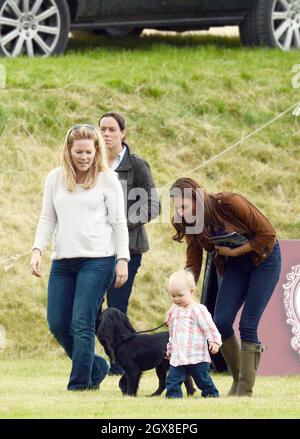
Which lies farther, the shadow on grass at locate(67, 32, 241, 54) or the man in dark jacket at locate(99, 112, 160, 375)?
the shadow on grass at locate(67, 32, 241, 54)

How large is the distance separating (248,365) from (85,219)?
137 cm

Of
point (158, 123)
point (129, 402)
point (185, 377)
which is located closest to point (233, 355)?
point (185, 377)

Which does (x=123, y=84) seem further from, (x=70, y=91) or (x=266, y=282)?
(x=266, y=282)

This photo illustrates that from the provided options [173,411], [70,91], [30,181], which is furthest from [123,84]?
[173,411]

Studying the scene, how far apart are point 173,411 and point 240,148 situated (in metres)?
7.08

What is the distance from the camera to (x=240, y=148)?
1599 centimetres

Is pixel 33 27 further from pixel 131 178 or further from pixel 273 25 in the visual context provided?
pixel 131 178

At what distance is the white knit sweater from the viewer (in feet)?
32.5

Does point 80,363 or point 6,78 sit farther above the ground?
point 6,78

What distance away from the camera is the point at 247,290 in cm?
998

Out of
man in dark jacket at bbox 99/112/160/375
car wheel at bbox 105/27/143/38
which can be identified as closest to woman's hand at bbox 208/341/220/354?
man in dark jacket at bbox 99/112/160/375

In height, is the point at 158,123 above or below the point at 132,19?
below

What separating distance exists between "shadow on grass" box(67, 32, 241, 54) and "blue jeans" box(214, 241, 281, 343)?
25.1 ft

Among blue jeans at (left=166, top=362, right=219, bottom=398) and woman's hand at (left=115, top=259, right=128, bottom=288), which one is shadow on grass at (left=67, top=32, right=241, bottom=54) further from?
blue jeans at (left=166, top=362, right=219, bottom=398)
